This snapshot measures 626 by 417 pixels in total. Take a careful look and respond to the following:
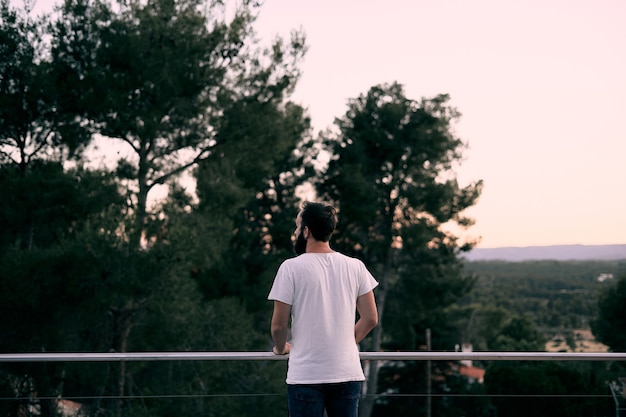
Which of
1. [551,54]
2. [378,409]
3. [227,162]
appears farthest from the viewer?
[551,54]

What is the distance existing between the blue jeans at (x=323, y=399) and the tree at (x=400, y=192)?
1731 cm

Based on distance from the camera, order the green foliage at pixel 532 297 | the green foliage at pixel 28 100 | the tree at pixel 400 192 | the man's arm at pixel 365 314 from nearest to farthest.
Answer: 1. the man's arm at pixel 365 314
2. the green foliage at pixel 28 100
3. the tree at pixel 400 192
4. the green foliage at pixel 532 297

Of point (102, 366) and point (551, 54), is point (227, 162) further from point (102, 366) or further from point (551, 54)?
point (551, 54)

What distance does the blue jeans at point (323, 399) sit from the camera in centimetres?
224

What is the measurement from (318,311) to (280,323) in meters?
0.13

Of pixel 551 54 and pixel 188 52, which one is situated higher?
pixel 551 54

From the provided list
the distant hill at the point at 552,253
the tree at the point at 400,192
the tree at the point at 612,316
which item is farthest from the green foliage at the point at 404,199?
the tree at the point at 612,316

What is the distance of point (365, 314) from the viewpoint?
234cm

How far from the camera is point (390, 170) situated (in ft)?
67.5

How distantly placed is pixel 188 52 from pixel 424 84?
9.88 meters

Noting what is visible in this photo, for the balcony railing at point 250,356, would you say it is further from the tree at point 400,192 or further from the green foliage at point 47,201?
the tree at point 400,192

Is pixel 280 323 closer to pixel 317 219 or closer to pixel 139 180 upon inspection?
pixel 317 219

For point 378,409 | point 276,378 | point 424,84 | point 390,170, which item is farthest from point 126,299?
point 424,84

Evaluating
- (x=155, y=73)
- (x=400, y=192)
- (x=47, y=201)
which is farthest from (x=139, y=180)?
(x=400, y=192)
